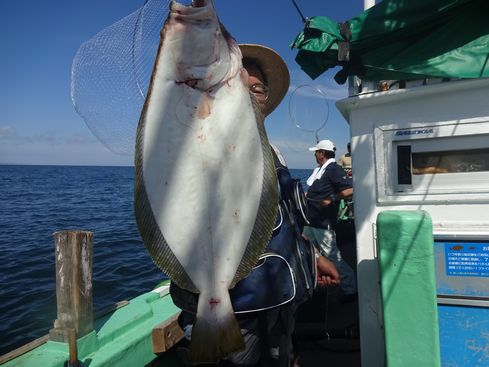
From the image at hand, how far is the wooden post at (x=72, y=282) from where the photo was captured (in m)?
3.00

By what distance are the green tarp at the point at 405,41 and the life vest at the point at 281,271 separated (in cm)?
89

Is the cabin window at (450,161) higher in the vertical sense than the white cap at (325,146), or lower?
lower

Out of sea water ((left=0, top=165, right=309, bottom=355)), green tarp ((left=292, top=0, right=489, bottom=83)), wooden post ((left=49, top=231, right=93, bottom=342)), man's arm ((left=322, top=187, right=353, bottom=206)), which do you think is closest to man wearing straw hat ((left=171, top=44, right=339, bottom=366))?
green tarp ((left=292, top=0, right=489, bottom=83))

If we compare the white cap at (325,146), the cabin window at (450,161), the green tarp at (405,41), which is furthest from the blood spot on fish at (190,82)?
the white cap at (325,146)

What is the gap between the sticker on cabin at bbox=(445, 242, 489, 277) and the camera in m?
2.26

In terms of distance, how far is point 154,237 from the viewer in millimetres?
1589

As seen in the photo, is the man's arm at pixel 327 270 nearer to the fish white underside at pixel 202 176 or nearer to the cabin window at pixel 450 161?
the cabin window at pixel 450 161

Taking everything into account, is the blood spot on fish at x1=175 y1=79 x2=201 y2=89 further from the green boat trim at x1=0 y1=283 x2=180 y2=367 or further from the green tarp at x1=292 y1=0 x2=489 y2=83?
the green boat trim at x1=0 y1=283 x2=180 y2=367

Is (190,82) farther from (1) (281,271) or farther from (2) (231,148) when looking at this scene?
(1) (281,271)

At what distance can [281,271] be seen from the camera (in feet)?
6.09

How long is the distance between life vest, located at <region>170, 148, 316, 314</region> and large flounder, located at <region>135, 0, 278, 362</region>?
234mm

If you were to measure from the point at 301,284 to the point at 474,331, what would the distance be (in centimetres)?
121

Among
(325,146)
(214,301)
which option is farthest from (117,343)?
(325,146)

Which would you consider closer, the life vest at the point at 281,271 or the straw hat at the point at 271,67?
the life vest at the point at 281,271
